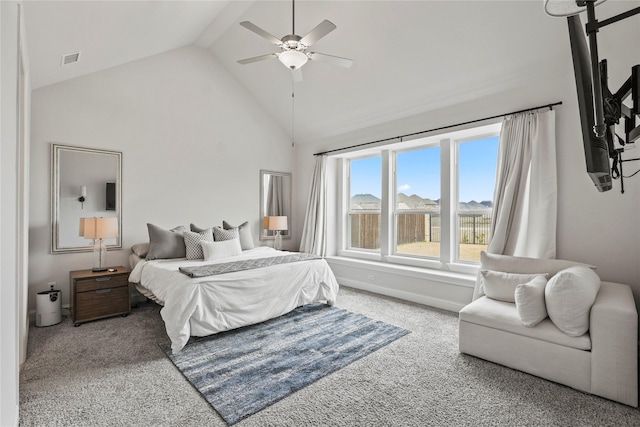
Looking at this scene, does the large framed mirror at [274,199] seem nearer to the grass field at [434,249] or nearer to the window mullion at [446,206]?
the grass field at [434,249]

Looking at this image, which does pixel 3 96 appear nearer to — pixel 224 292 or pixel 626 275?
pixel 224 292

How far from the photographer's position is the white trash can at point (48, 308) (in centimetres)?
327

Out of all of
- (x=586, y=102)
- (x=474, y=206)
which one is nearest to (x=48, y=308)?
(x=586, y=102)

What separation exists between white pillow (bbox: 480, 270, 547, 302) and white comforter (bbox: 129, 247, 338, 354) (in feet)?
5.89

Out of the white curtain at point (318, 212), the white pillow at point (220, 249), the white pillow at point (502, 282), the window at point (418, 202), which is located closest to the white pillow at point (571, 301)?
the white pillow at point (502, 282)

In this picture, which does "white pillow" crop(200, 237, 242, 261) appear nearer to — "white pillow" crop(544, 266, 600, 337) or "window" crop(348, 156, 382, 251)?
"window" crop(348, 156, 382, 251)

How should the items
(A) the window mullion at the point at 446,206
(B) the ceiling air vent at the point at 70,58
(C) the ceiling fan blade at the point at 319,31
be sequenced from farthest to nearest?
1. (A) the window mullion at the point at 446,206
2. (B) the ceiling air vent at the point at 70,58
3. (C) the ceiling fan blade at the point at 319,31

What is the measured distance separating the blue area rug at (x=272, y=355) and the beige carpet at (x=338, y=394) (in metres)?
0.09

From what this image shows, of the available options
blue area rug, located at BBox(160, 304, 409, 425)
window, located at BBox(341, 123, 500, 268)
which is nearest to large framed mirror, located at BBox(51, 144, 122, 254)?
blue area rug, located at BBox(160, 304, 409, 425)

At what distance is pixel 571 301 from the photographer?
218 centimetres

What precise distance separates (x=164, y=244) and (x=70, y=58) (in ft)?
7.03

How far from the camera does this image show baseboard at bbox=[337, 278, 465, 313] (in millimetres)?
3832

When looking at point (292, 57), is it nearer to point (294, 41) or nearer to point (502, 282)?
point (294, 41)

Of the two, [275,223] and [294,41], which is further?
[275,223]
